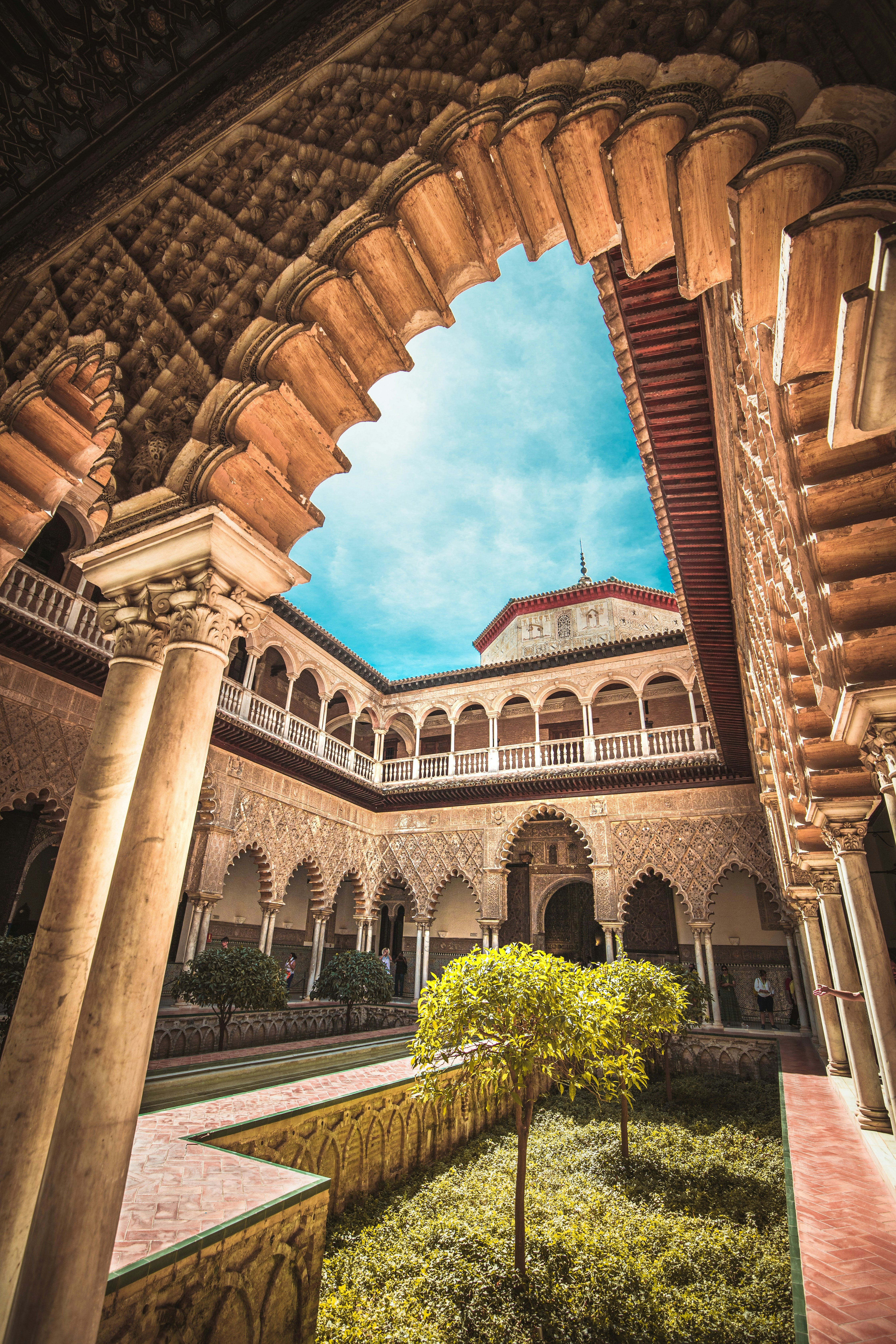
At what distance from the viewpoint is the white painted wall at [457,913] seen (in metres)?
16.6

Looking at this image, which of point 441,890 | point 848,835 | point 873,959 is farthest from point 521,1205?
point 441,890

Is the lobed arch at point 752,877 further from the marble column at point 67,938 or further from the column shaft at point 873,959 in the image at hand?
the marble column at point 67,938

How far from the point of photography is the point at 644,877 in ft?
44.0

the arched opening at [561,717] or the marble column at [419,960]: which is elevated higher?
the arched opening at [561,717]

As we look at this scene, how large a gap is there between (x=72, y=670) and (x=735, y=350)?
8.99 meters

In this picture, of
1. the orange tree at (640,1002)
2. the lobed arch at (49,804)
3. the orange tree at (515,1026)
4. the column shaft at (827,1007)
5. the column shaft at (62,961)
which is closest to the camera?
the column shaft at (62,961)

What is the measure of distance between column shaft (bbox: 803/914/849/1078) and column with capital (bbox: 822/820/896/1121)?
2339 mm

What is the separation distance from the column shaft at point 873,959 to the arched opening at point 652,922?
10.1 meters

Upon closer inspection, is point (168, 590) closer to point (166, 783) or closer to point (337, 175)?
point (166, 783)

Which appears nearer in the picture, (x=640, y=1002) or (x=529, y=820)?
(x=640, y=1002)

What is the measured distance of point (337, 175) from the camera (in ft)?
10.1

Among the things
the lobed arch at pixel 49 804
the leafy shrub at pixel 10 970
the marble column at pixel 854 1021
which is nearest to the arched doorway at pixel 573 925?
the marble column at pixel 854 1021

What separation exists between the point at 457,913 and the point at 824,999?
10678 mm

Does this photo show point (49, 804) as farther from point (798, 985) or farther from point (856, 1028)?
point (798, 985)
